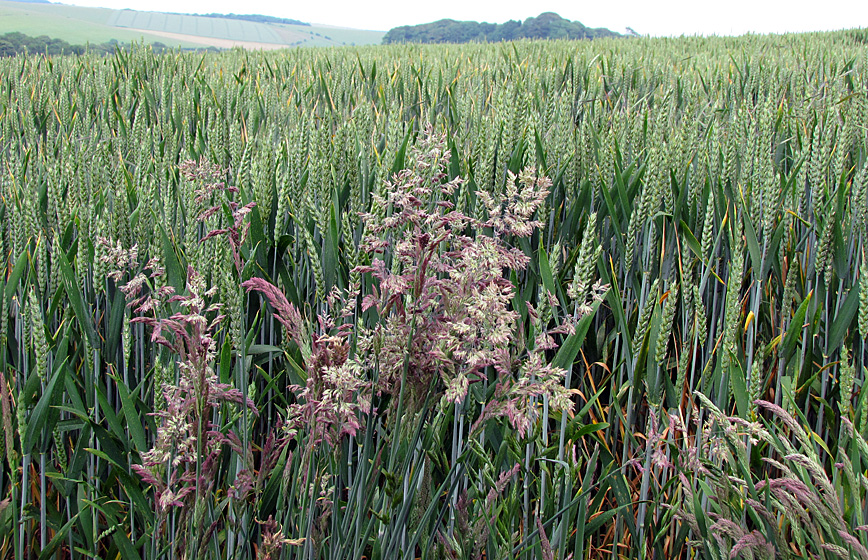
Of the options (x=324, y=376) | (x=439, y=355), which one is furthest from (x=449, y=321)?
(x=324, y=376)

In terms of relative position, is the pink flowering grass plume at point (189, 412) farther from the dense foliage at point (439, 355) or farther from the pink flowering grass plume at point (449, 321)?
the pink flowering grass plume at point (449, 321)

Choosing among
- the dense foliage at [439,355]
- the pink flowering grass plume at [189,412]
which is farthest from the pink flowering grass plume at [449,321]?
the pink flowering grass plume at [189,412]

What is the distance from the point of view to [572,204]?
4.50ft

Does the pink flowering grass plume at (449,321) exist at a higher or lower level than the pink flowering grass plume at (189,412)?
higher

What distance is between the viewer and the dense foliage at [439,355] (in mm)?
737

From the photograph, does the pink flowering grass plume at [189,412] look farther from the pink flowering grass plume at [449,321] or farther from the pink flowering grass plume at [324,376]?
the pink flowering grass plume at [449,321]

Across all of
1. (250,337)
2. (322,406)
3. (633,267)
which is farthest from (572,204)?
(322,406)

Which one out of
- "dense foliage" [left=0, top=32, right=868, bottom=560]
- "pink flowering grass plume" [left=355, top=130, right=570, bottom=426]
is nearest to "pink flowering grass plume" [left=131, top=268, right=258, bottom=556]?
"dense foliage" [left=0, top=32, right=868, bottom=560]

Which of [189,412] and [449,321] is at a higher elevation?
[449,321]

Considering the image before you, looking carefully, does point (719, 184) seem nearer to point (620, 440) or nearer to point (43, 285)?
point (620, 440)

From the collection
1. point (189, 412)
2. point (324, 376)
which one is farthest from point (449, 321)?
point (189, 412)

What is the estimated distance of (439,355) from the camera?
66 cm

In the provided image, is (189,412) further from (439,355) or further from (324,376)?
(439,355)

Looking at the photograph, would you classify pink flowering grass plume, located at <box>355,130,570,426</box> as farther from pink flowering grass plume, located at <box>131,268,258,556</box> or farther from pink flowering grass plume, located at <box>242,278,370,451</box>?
pink flowering grass plume, located at <box>131,268,258,556</box>
